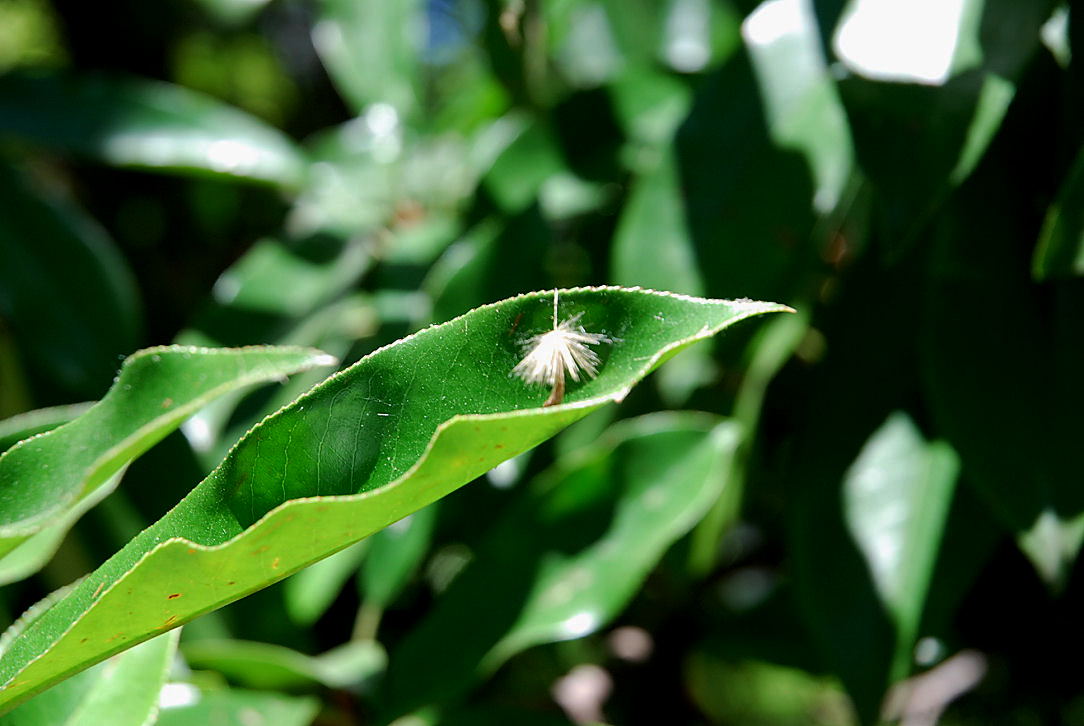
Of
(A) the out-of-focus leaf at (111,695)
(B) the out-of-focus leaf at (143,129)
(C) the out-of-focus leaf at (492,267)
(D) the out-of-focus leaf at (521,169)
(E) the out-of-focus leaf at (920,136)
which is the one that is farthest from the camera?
(B) the out-of-focus leaf at (143,129)

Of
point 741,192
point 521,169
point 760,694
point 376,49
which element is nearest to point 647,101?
point 521,169

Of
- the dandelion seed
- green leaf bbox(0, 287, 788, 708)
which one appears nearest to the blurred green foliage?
green leaf bbox(0, 287, 788, 708)

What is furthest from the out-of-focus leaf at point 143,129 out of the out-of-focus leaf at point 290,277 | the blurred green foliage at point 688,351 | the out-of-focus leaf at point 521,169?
the out-of-focus leaf at point 521,169

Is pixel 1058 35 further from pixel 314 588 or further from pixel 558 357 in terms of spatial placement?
pixel 314 588

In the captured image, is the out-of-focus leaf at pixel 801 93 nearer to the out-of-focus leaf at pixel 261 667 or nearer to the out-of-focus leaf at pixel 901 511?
the out-of-focus leaf at pixel 901 511

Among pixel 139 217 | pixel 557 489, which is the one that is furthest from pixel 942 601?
pixel 139 217

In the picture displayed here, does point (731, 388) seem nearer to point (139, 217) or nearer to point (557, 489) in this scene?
point (557, 489)

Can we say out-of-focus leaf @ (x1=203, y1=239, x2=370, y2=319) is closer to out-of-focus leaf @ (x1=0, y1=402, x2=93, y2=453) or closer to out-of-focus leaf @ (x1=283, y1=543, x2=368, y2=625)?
out-of-focus leaf @ (x1=283, y1=543, x2=368, y2=625)
